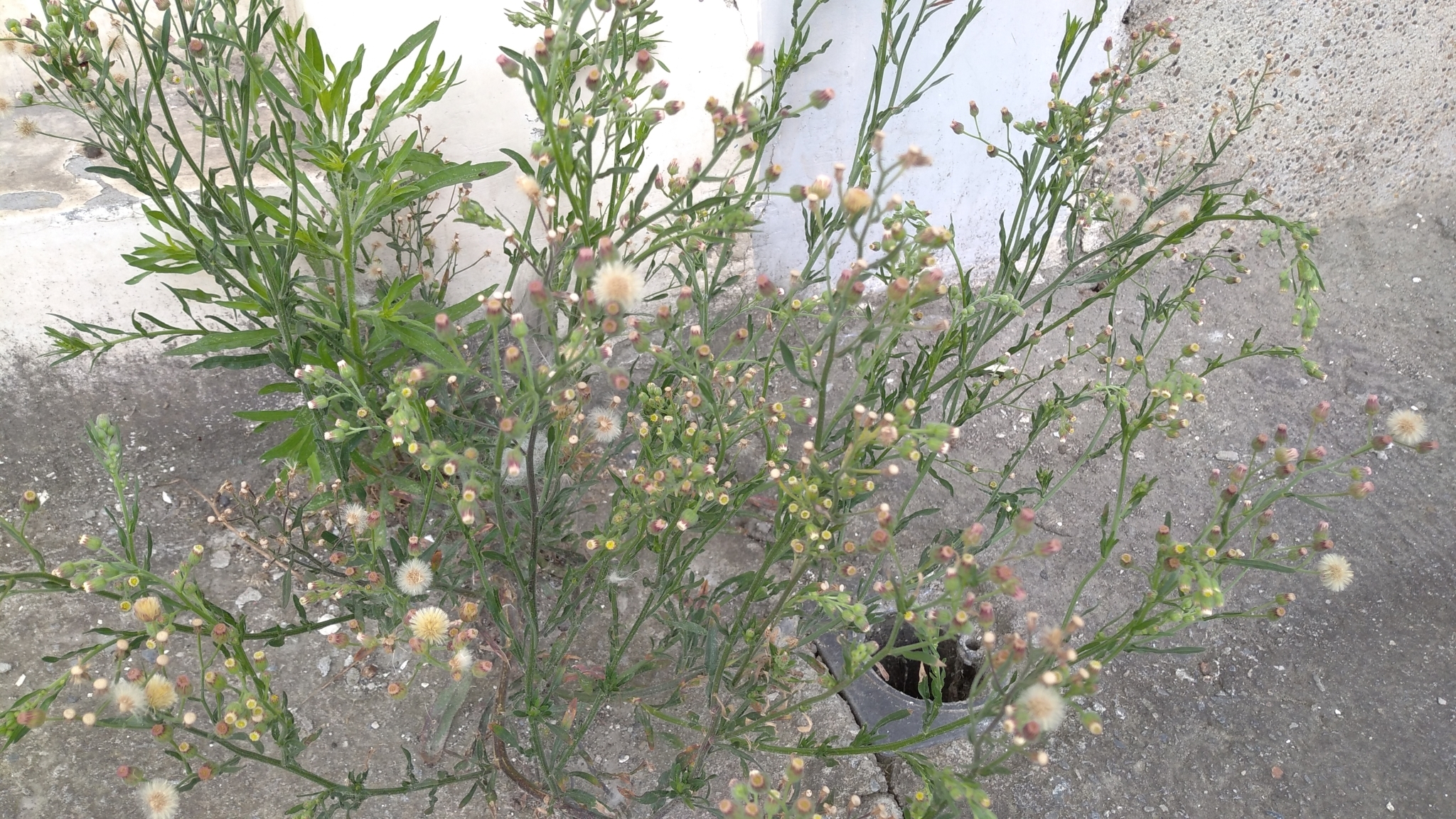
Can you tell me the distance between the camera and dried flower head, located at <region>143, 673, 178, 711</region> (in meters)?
1.31

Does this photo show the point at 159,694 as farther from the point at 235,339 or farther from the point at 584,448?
the point at 584,448

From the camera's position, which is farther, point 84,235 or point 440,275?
point 440,275

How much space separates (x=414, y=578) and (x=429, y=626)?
0.15 meters

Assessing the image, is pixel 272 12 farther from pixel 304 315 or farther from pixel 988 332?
pixel 988 332

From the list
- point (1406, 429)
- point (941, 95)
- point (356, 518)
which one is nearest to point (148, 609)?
point (356, 518)

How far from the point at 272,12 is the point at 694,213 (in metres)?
0.73

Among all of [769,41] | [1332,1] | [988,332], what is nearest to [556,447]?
[988,332]

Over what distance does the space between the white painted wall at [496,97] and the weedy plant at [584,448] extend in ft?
0.34

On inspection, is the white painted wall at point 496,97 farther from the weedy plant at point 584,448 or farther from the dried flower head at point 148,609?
the dried flower head at point 148,609

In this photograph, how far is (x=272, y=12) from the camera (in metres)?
1.49

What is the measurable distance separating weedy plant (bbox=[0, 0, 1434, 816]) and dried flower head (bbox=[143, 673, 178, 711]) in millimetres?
18

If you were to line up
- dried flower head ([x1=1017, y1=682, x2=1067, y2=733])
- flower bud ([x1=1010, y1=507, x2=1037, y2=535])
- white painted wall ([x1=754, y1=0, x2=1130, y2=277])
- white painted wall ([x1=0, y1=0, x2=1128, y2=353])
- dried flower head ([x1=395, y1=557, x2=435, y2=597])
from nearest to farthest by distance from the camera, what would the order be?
dried flower head ([x1=1017, y1=682, x2=1067, y2=733])
flower bud ([x1=1010, y1=507, x2=1037, y2=535])
dried flower head ([x1=395, y1=557, x2=435, y2=597])
white painted wall ([x1=0, y1=0, x2=1128, y2=353])
white painted wall ([x1=754, y1=0, x2=1130, y2=277])

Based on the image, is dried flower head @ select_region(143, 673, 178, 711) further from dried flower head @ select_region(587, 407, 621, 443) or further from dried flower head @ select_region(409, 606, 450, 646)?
dried flower head @ select_region(587, 407, 621, 443)

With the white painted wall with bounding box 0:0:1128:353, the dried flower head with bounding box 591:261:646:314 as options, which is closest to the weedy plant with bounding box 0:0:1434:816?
the dried flower head with bounding box 591:261:646:314
